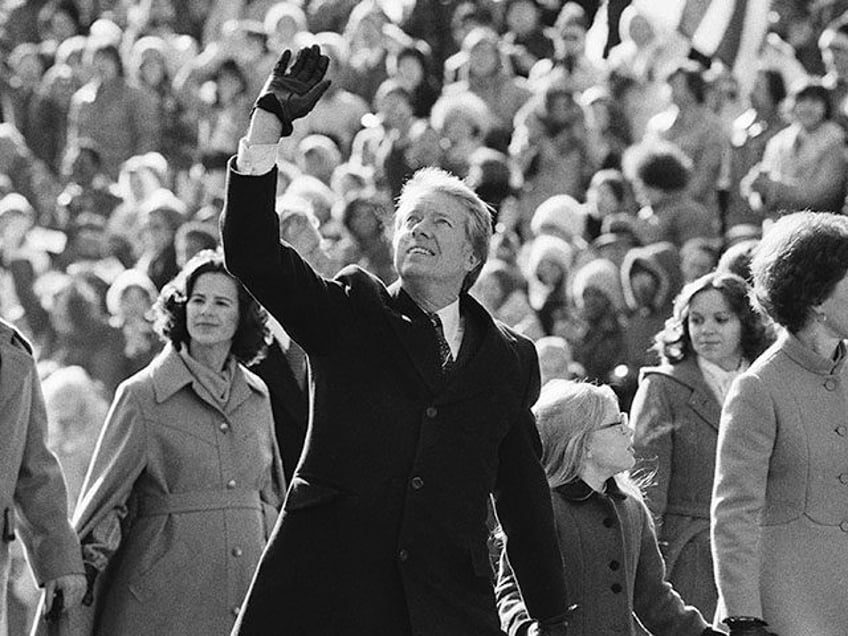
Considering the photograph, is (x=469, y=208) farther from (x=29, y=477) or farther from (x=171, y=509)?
(x=171, y=509)

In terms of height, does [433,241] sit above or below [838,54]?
above

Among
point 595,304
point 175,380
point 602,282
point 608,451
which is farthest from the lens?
point 602,282

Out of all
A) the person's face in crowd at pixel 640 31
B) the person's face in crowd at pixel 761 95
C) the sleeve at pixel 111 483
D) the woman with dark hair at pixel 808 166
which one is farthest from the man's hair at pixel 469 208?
the person's face in crowd at pixel 640 31

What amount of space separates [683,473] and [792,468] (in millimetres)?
2139

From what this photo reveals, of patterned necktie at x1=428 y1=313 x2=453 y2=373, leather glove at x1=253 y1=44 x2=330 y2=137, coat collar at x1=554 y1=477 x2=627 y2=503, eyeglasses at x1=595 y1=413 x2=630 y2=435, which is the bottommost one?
coat collar at x1=554 y1=477 x2=627 y2=503

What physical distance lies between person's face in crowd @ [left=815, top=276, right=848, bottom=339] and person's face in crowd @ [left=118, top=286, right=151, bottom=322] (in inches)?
275

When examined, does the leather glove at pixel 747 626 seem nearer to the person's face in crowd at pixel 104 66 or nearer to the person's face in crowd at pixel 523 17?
the person's face in crowd at pixel 523 17

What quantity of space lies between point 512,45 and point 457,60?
66 cm

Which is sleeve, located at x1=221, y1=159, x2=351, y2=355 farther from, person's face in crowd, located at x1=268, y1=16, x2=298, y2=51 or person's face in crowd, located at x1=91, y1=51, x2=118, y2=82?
person's face in crowd, located at x1=268, y1=16, x2=298, y2=51

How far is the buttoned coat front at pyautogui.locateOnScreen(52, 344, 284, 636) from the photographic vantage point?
8336 millimetres

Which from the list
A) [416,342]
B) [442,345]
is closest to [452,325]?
[442,345]

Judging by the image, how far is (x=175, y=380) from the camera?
28.0 feet

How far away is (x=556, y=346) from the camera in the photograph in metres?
12.1

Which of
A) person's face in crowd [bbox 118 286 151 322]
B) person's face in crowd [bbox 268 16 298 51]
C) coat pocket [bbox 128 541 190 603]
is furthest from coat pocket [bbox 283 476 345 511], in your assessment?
person's face in crowd [bbox 268 16 298 51]
